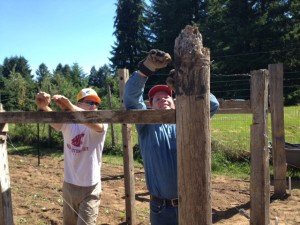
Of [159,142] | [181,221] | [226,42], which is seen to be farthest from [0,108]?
[226,42]

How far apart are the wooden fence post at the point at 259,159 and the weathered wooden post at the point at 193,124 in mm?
2660

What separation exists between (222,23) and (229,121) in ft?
68.7

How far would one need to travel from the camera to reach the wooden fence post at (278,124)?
630 cm

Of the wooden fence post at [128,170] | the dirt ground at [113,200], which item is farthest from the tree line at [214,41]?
the wooden fence post at [128,170]

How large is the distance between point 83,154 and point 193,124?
1.73 m

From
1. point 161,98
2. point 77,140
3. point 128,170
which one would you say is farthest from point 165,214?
point 128,170

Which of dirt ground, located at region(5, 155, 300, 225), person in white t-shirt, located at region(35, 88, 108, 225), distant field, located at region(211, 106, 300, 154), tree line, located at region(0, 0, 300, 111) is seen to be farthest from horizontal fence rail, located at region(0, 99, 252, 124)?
tree line, located at region(0, 0, 300, 111)

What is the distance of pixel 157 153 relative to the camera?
254cm

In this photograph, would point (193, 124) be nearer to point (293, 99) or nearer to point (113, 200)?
point (113, 200)

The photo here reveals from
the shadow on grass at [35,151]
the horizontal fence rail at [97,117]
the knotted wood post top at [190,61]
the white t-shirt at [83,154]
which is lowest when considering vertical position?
the shadow on grass at [35,151]

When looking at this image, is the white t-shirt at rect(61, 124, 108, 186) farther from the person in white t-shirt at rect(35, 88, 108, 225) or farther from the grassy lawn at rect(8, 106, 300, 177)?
the grassy lawn at rect(8, 106, 300, 177)

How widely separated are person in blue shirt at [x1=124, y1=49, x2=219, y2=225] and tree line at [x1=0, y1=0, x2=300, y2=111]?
27.4 feet

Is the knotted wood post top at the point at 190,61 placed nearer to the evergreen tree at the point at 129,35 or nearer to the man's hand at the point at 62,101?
the man's hand at the point at 62,101

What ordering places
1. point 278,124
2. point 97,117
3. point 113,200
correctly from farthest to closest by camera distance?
point 113,200
point 278,124
point 97,117
